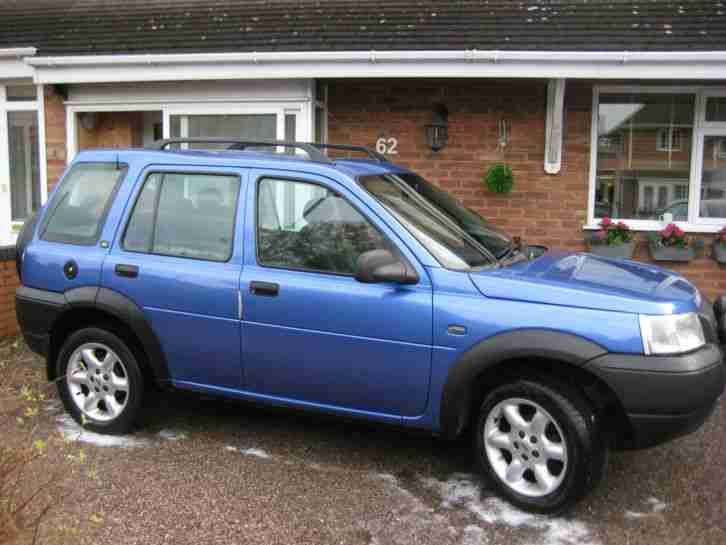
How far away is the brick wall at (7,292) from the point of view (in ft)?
24.3

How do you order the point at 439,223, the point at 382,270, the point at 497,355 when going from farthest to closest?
the point at 439,223 → the point at 382,270 → the point at 497,355

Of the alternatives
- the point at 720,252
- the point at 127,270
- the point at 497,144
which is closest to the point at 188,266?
the point at 127,270

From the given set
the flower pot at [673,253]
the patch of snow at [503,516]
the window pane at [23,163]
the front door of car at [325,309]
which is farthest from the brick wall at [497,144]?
the patch of snow at [503,516]

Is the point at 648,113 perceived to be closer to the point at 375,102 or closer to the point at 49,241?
the point at 375,102

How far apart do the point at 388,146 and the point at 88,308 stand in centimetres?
452

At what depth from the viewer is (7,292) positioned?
7.47 m

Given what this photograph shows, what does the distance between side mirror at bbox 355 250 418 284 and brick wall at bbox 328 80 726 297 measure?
4.55 meters

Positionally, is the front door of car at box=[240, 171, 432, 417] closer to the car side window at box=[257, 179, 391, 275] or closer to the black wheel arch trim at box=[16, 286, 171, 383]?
the car side window at box=[257, 179, 391, 275]

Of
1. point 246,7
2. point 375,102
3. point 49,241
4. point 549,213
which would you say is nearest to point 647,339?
point 49,241

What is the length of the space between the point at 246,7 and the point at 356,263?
612 centimetres

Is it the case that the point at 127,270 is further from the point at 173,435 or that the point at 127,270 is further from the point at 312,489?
the point at 312,489

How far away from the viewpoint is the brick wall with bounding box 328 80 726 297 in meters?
8.24

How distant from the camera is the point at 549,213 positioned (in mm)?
8312

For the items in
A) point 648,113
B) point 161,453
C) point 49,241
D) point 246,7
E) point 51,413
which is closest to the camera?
point 161,453
